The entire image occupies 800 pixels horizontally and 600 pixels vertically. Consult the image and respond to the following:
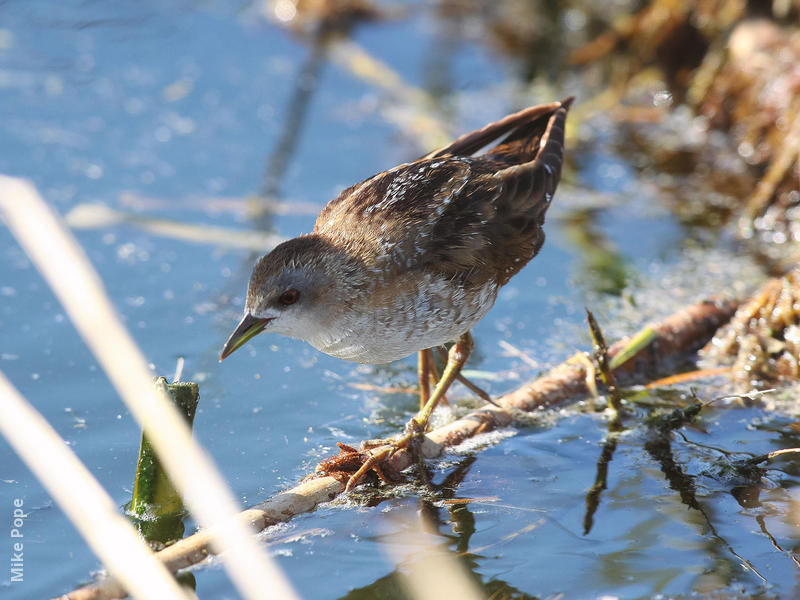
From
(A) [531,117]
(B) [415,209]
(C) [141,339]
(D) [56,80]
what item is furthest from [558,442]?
(D) [56,80]

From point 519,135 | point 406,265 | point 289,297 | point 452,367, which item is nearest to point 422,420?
point 452,367

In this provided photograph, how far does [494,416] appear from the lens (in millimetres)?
4270

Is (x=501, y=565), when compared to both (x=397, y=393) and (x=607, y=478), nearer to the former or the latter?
(x=607, y=478)

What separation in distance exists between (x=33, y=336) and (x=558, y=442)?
2718 millimetres

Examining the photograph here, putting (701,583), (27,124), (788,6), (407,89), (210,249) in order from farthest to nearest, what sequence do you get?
(407,89)
(788,6)
(27,124)
(210,249)
(701,583)

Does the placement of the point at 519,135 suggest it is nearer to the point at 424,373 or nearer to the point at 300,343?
the point at 424,373

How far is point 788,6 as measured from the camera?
25.8ft

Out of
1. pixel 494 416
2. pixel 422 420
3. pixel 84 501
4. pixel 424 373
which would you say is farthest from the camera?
pixel 424 373

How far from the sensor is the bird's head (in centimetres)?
368

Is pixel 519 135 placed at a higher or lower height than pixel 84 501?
higher

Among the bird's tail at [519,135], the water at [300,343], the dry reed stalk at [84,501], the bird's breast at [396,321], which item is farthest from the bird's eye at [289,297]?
the bird's tail at [519,135]

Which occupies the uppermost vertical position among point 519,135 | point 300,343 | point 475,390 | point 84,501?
point 519,135

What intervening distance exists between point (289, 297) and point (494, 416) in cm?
113

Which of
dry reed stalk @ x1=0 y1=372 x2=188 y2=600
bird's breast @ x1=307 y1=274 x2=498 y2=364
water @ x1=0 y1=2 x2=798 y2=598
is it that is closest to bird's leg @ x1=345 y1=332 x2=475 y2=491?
water @ x1=0 y1=2 x2=798 y2=598
